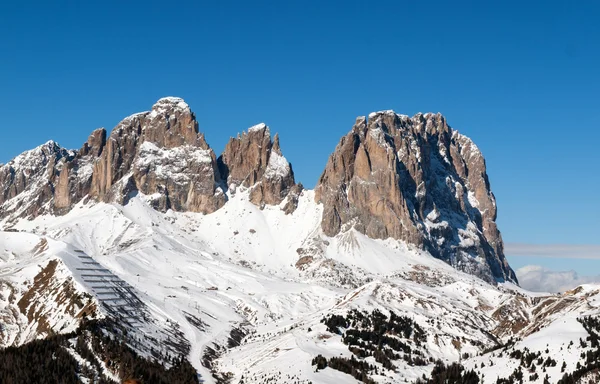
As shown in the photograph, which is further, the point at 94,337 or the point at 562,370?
the point at 94,337

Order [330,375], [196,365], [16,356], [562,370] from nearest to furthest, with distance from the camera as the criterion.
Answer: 1. [562,370]
2. [16,356]
3. [330,375]
4. [196,365]

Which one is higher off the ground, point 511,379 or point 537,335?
point 537,335

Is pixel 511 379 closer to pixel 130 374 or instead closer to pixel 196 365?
pixel 130 374

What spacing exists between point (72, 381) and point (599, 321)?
387ft

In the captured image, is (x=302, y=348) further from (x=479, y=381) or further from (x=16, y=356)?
(x=16, y=356)

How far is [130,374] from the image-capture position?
502 feet

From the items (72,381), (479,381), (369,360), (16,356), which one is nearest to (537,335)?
(479,381)

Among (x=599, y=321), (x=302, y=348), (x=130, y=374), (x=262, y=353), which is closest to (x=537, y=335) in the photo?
(x=599, y=321)

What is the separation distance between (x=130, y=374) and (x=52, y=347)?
17944 millimetres

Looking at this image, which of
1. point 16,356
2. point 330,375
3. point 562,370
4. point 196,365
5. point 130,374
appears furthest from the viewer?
point 196,365

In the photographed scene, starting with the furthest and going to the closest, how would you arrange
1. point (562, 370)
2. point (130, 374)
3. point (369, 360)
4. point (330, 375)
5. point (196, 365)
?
point (196, 365), point (369, 360), point (330, 375), point (130, 374), point (562, 370)

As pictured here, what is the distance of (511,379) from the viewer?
137875 mm

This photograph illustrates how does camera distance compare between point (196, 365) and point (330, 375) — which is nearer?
point (330, 375)

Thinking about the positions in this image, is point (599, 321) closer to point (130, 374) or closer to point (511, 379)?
point (511, 379)
